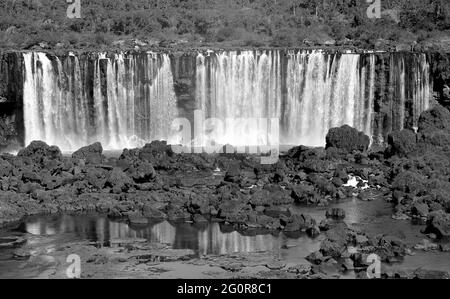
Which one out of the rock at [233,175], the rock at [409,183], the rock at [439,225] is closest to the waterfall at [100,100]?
the rock at [233,175]

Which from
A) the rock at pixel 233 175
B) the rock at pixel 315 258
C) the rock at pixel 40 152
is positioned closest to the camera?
the rock at pixel 315 258

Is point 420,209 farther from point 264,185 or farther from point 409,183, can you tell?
point 264,185

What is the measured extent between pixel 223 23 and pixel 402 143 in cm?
3046

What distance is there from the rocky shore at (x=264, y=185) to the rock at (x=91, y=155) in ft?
0.18

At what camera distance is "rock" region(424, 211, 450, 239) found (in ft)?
116

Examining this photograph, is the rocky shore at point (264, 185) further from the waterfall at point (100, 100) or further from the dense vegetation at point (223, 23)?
the dense vegetation at point (223, 23)

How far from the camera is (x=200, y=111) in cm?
5644

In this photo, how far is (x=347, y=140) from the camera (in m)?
49.3

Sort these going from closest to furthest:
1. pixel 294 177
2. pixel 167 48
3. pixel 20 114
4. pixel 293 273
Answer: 1. pixel 293 273
2. pixel 294 177
3. pixel 20 114
4. pixel 167 48

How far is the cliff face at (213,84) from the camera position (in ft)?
178

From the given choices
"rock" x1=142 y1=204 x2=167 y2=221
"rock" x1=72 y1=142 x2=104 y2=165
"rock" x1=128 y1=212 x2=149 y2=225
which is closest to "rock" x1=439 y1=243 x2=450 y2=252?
"rock" x1=142 y1=204 x2=167 y2=221
